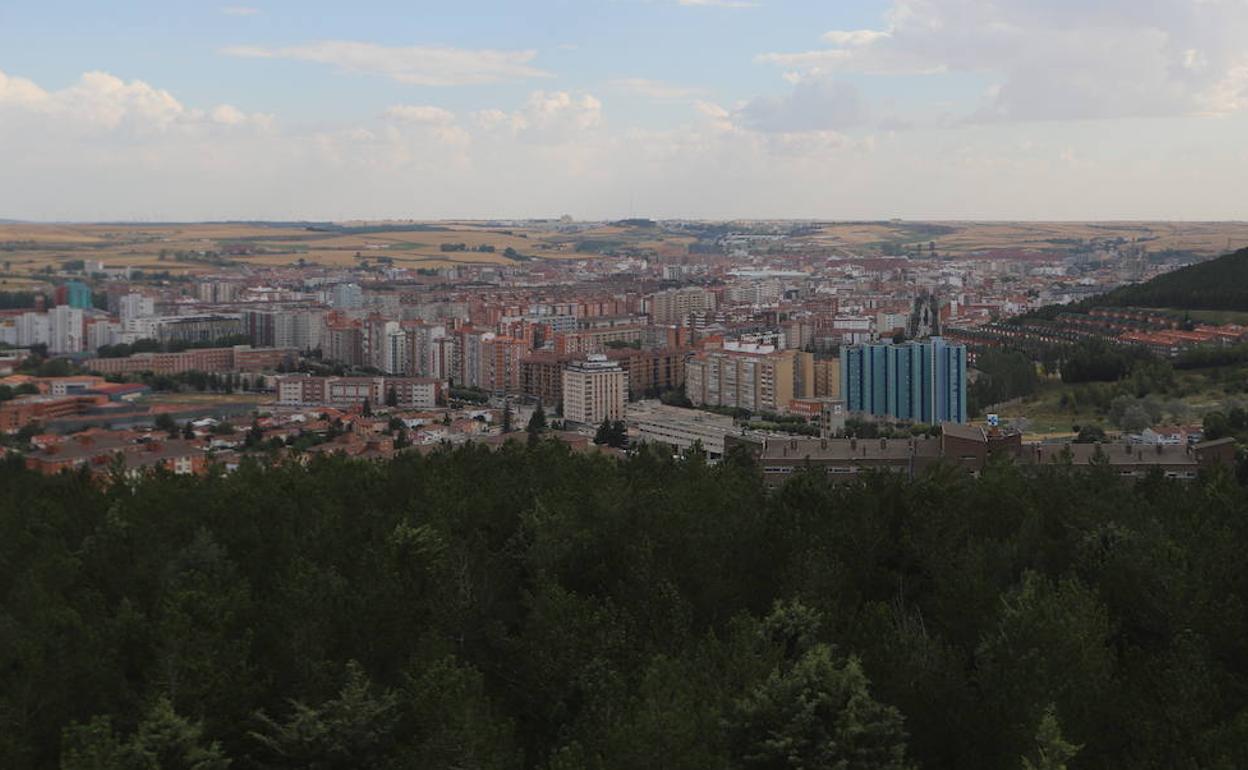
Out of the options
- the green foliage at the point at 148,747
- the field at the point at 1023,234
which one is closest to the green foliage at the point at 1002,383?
the green foliage at the point at 148,747

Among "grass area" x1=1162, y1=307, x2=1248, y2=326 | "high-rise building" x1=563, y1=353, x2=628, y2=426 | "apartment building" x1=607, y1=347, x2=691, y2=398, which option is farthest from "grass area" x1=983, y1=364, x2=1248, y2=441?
"apartment building" x1=607, y1=347, x2=691, y2=398

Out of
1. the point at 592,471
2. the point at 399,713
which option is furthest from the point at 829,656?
the point at 592,471

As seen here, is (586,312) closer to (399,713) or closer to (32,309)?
(32,309)

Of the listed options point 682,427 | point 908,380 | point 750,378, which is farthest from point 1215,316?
point 682,427

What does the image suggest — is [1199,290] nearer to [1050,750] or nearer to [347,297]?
Answer: [1050,750]

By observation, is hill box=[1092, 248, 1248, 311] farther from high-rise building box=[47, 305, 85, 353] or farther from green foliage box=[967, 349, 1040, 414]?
high-rise building box=[47, 305, 85, 353]
